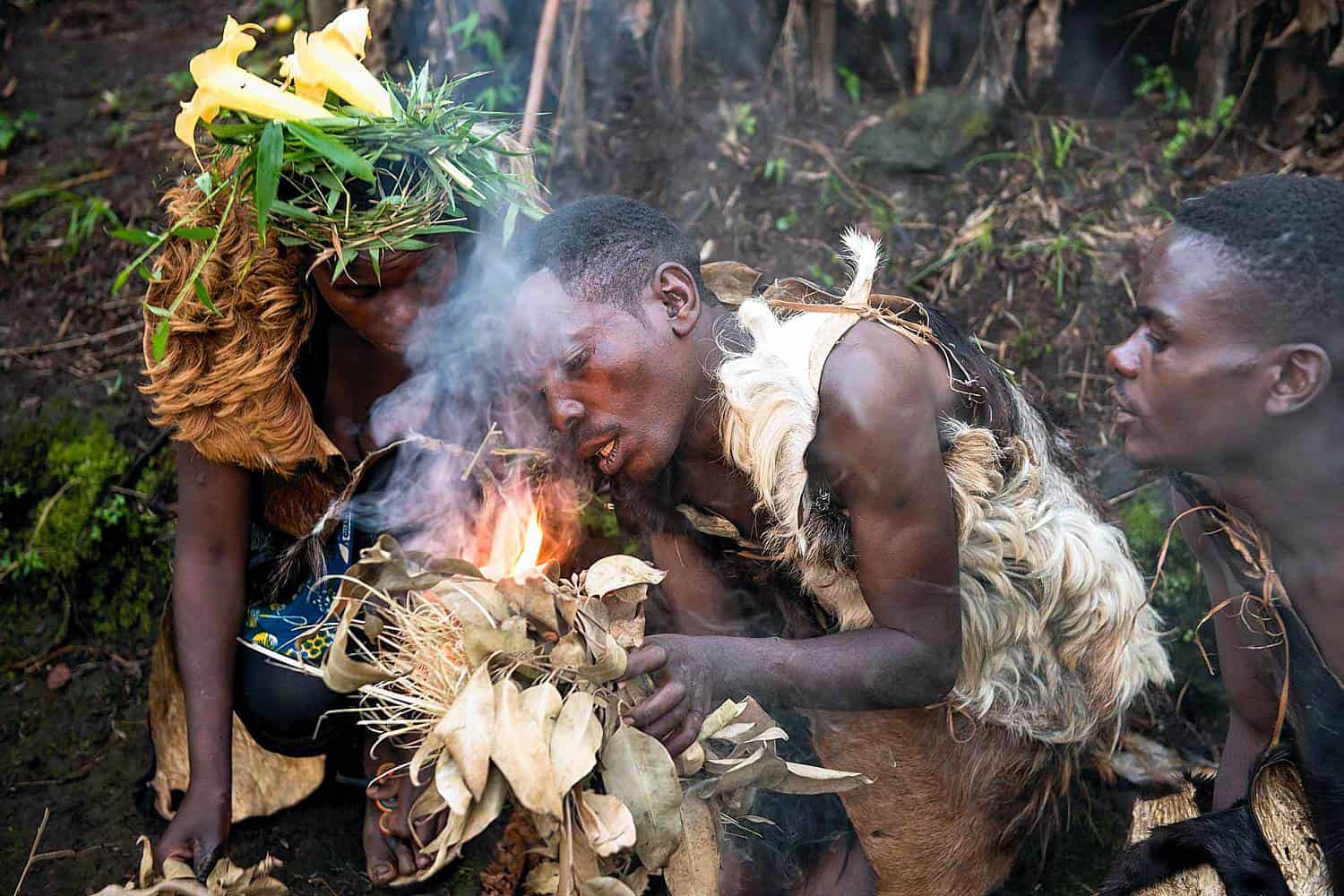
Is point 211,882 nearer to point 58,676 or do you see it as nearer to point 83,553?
point 58,676

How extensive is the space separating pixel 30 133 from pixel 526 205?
3.27m

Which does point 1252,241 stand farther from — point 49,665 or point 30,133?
point 30,133

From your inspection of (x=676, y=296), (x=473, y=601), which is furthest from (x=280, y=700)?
(x=676, y=296)

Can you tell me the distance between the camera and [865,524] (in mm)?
2205

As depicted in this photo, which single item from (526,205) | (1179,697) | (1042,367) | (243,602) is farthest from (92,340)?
(1179,697)

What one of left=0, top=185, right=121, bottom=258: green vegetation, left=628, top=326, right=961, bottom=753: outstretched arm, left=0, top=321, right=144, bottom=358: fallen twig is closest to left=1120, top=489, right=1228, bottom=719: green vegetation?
left=628, top=326, right=961, bottom=753: outstretched arm

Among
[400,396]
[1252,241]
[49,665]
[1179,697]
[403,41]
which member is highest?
[1252,241]

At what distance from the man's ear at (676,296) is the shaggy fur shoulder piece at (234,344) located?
855 millimetres

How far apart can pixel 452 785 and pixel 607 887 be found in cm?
31

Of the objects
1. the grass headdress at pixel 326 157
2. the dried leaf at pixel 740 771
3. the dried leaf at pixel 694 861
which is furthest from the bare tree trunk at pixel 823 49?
the dried leaf at pixel 694 861

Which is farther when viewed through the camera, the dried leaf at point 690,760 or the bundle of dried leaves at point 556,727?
the dried leaf at point 690,760

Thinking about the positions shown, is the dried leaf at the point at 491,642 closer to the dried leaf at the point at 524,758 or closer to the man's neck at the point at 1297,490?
the dried leaf at the point at 524,758

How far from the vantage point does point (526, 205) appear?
270 centimetres

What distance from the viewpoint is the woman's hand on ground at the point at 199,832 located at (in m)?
2.61
